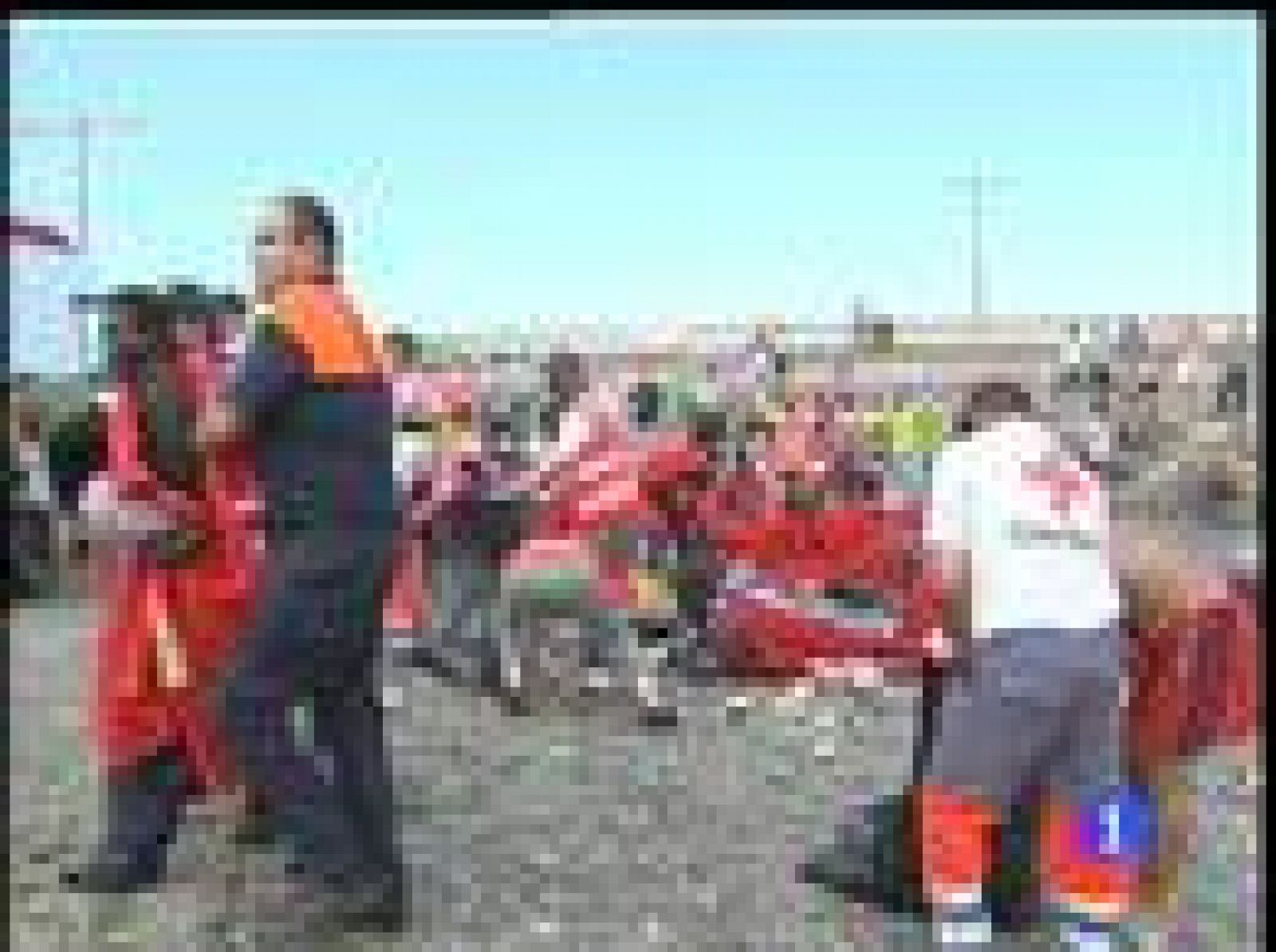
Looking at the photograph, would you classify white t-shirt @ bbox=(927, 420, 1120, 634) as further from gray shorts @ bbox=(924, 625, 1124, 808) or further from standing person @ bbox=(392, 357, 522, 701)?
standing person @ bbox=(392, 357, 522, 701)

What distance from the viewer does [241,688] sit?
5.58m

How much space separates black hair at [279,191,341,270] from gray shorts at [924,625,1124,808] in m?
1.97

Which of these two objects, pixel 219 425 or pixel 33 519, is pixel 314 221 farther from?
pixel 33 519

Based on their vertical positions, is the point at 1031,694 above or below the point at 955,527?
below

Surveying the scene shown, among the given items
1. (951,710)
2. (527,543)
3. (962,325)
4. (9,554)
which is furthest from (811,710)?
(962,325)

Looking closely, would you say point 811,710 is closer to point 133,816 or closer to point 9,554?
point 133,816

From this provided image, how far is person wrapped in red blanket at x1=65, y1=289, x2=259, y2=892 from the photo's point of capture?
605 cm

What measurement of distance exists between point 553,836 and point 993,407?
6.11ft

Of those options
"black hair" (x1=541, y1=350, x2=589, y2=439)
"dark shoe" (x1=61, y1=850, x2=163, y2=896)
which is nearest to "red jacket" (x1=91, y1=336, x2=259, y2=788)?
"dark shoe" (x1=61, y1=850, x2=163, y2=896)

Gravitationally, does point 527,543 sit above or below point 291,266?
below

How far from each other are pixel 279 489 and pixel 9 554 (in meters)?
7.63

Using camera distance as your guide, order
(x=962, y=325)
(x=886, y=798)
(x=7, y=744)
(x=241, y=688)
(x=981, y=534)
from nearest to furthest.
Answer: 1. (x=241, y=688)
2. (x=981, y=534)
3. (x=886, y=798)
4. (x=7, y=744)
5. (x=962, y=325)

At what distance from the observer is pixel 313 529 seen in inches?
219

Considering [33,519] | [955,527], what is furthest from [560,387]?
[955,527]
